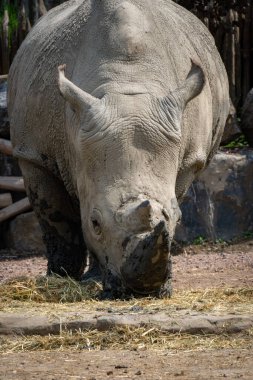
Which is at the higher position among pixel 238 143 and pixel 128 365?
pixel 128 365

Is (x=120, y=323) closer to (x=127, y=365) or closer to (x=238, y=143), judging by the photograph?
(x=127, y=365)

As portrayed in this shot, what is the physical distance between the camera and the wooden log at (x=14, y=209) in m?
12.1

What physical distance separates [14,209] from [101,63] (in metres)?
4.68

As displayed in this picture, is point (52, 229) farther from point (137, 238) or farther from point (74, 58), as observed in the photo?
point (137, 238)

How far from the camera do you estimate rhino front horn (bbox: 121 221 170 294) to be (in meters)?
6.64

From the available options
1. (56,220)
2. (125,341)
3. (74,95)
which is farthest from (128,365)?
(56,220)

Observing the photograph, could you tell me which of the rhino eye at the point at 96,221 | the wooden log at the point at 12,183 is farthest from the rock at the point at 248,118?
the rhino eye at the point at 96,221

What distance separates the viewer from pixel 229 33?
13.6 m

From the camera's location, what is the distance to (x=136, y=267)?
6.74 metres

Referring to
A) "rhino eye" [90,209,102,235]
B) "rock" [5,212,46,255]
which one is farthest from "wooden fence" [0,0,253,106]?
"rhino eye" [90,209,102,235]

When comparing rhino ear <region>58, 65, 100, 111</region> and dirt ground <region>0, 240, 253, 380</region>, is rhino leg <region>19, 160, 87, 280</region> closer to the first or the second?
rhino ear <region>58, 65, 100, 111</region>

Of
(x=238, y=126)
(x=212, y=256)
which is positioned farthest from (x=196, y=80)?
(x=238, y=126)

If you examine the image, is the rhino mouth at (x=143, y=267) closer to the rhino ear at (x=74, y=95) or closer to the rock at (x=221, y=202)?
the rhino ear at (x=74, y=95)

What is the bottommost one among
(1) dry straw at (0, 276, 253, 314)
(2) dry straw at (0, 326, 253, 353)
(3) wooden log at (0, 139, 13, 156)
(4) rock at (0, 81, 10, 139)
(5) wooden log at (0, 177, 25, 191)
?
(5) wooden log at (0, 177, 25, 191)
